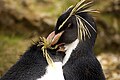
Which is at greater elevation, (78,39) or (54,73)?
(78,39)

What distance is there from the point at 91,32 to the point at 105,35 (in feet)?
12.7

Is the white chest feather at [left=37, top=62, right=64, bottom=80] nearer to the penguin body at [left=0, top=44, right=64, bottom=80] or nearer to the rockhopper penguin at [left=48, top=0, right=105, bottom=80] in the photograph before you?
the penguin body at [left=0, top=44, right=64, bottom=80]

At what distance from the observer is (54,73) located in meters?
3.18

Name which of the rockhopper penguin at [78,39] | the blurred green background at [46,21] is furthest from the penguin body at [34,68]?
the blurred green background at [46,21]

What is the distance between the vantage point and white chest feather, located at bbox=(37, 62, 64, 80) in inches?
124

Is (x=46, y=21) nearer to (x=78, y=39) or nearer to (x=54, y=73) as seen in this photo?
(x=78, y=39)

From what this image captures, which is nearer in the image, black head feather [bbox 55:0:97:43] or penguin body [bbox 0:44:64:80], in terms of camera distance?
penguin body [bbox 0:44:64:80]

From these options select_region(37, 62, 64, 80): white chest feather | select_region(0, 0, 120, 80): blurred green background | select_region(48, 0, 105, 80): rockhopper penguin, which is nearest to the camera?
select_region(37, 62, 64, 80): white chest feather

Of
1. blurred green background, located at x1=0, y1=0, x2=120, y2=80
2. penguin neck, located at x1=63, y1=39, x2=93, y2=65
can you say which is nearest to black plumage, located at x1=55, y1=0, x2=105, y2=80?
penguin neck, located at x1=63, y1=39, x2=93, y2=65

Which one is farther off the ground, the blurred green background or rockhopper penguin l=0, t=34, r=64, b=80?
the blurred green background

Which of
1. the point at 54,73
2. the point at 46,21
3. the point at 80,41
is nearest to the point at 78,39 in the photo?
the point at 80,41

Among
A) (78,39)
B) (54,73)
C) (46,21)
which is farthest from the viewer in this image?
(46,21)

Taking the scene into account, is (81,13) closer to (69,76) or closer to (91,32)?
(91,32)

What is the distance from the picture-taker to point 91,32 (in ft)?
11.1
